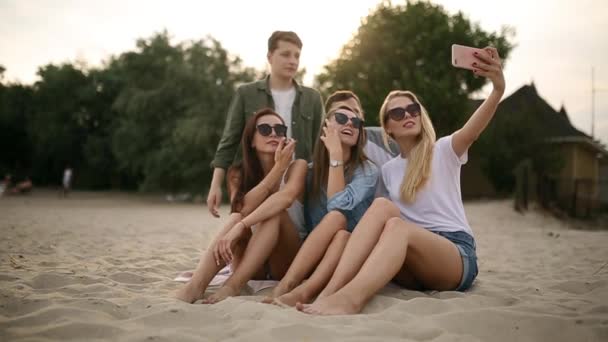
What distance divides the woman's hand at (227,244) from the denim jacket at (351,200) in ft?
2.08

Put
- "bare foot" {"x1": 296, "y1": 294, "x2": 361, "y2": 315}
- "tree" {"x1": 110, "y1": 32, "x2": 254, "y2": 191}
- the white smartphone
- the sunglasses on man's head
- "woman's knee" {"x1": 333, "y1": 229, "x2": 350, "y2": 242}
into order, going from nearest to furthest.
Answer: "bare foot" {"x1": 296, "y1": 294, "x2": 361, "y2": 315} < the white smartphone < "woman's knee" {"x1": 333, "y1": 229, "x2": 350, "y2": 242} < the sunglasses on man's head < "tree" {"x1": 110, "y1": 32, "x2": 254, "y2": 191}

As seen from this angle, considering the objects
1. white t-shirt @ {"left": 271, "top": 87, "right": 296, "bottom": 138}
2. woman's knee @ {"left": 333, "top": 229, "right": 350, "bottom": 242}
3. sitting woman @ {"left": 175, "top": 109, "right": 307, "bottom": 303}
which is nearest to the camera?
woman's knee @ {"left": 333, "top": 229, "right": 350, "bottom": 242}

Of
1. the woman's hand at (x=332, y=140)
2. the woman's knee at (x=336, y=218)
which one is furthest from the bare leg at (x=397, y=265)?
the woman's hand at (x=332, y=140)

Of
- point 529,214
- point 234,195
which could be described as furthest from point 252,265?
point 529,214

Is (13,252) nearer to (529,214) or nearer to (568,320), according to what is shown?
(568,320)

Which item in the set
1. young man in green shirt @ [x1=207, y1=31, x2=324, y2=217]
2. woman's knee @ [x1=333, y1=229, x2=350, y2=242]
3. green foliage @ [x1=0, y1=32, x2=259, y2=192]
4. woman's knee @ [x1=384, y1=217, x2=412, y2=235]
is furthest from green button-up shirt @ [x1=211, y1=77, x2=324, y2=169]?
green foliage @ [x1=0, y1=32, x2=259, y2=192]

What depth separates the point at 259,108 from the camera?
4496mm

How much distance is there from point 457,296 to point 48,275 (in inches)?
116

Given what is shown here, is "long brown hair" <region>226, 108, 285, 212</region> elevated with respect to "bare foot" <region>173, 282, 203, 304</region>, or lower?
elevated

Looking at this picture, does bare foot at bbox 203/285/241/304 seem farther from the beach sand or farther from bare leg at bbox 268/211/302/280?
bare leg at bbox 268/211/302/280

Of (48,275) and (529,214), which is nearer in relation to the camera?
(48,275)

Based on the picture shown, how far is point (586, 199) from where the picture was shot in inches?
606

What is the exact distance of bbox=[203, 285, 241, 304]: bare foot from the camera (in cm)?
298

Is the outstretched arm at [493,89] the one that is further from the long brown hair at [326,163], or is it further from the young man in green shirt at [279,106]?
the young man in green shirt at [279,106]
